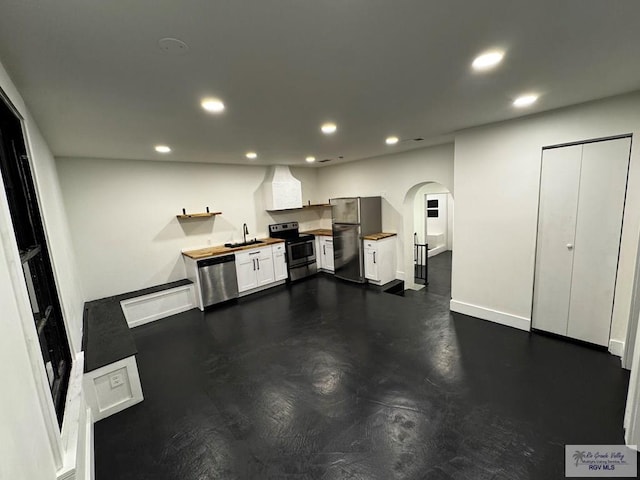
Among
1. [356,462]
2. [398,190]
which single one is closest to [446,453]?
[356,462]

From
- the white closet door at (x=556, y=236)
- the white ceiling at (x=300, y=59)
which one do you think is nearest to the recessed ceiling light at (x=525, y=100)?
the white ceiling at (x=300, y=59)

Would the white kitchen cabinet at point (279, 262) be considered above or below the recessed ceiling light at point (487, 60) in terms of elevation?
below

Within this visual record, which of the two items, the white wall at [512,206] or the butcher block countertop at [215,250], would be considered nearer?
the white wall at [512,206]

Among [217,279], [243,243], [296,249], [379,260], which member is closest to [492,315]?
[379,260]

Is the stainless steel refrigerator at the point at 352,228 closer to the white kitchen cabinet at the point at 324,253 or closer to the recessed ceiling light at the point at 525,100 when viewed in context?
the white kitchen cabinet at the point at 324,253

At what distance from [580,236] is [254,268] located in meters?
4.76

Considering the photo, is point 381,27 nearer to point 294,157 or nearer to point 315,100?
point 315,100

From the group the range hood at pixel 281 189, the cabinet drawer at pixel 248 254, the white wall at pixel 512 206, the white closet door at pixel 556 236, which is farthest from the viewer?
the range hood at pixel 281 189

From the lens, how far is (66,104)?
2.01 metres

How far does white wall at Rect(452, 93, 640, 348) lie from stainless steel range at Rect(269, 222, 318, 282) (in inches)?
126

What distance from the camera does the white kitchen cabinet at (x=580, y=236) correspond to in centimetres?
271

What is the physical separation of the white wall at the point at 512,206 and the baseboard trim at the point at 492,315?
0.04 feet

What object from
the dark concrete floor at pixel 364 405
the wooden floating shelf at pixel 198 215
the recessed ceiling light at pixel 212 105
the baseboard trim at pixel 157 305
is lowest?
the dark concrete floor at pixel 364 405

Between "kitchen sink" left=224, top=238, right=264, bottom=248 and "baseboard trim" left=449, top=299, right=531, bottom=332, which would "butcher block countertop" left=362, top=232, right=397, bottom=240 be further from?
"kitchen sink" left=224, top=238, right=264, bottom=248
